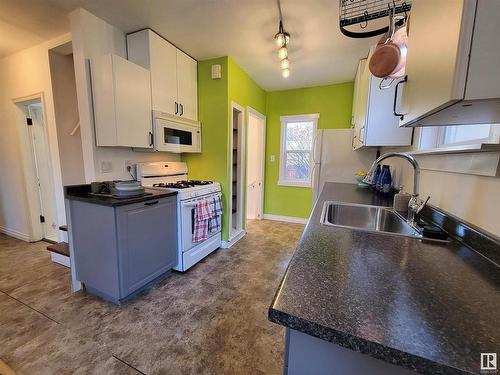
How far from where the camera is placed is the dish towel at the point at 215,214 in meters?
2.54

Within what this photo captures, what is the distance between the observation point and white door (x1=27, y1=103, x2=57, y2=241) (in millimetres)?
2844

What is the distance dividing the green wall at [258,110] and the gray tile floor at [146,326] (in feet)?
3.60

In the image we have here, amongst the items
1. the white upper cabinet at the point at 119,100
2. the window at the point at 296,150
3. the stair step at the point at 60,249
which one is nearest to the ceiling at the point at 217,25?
the white upper cabinet at the point at 119,100

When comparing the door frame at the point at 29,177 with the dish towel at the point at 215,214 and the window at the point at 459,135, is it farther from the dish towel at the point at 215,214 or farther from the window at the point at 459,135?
the window at the point at 459,135

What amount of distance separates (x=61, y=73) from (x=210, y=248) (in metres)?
2.71

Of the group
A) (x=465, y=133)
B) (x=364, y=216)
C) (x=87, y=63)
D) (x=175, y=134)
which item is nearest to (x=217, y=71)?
(x=175, y=134)

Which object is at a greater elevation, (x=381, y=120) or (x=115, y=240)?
(x=381, y=120)

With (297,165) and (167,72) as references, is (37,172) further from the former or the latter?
(297,165)

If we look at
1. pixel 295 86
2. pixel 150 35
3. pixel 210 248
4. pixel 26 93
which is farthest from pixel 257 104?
pixel 26 93

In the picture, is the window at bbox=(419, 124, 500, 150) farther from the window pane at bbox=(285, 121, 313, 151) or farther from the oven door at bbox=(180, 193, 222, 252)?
the window pane at bbox=(285, 121, 313, 151)

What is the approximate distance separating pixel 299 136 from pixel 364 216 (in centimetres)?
264

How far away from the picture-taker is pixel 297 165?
402 cm

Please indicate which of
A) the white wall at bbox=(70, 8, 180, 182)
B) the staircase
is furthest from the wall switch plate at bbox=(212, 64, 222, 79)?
the staircase

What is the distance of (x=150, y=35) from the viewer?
210 centimetres
